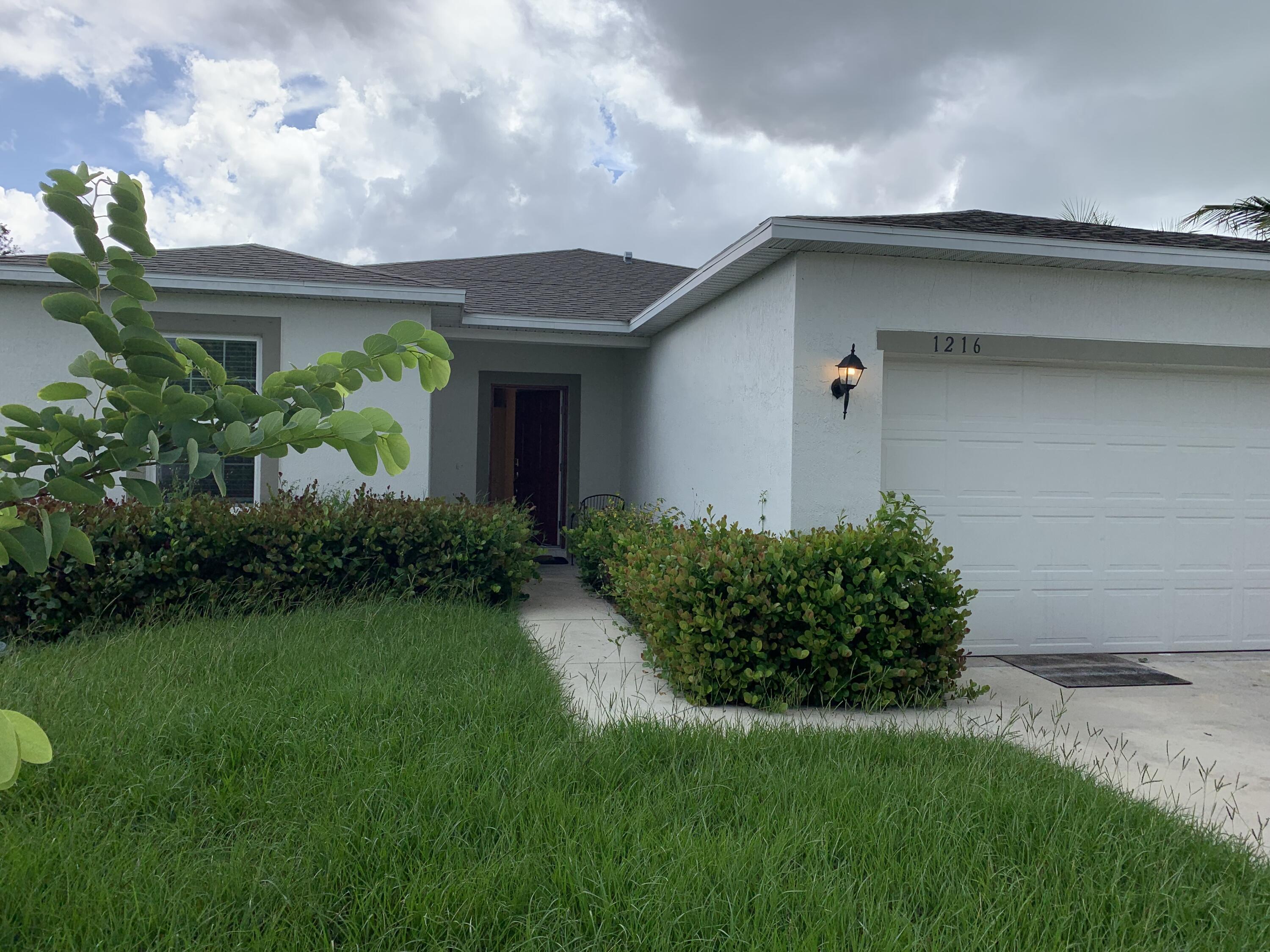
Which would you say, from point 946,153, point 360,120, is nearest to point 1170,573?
point 946,153

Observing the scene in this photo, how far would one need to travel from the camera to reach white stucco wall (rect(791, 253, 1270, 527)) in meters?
6.33

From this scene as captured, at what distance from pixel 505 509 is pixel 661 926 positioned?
20.3 ft

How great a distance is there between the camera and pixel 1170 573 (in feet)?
23.5

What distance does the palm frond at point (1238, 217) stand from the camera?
1725cm

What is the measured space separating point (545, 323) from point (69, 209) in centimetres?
951

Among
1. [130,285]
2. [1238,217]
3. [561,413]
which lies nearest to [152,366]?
[130,285]

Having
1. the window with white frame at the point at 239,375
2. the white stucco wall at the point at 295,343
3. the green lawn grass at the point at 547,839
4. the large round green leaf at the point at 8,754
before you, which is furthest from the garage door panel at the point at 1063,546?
the window with white frame at the point at 239,375

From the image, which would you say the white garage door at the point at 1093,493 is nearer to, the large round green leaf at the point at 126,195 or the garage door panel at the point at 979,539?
the garage door panel at the point at 979,539

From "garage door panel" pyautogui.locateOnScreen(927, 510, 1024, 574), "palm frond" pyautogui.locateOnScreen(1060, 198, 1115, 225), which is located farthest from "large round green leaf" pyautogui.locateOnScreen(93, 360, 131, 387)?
"palm frond" pyautogui.locateOnScreen(1060, 198, 1115, 225)

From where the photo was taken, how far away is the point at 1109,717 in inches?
204

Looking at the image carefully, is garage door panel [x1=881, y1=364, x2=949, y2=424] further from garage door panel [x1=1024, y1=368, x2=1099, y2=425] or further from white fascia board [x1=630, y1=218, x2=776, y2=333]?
white fascia board [x1=630, y1=218, x2=776, y2=333]

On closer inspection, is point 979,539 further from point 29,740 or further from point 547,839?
point 29,740

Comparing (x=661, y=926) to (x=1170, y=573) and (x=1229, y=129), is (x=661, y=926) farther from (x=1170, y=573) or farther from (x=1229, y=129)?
(x=1229, y=129)

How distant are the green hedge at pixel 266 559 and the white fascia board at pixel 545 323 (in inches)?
114
